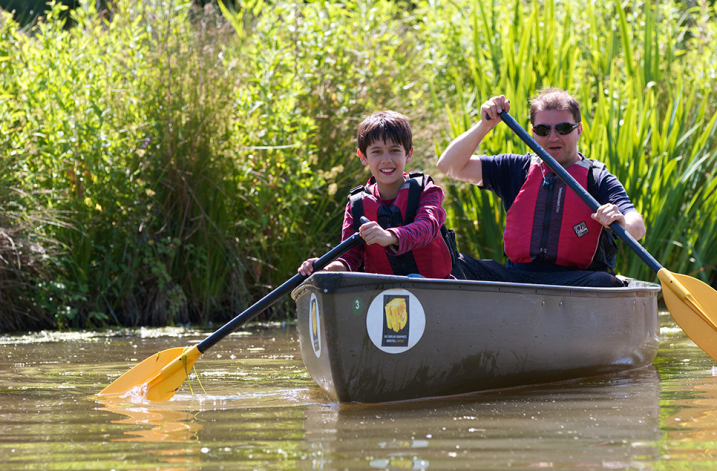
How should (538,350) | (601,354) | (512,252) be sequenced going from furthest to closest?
1. (512,252)
2. (601,354)
3. (538,350)

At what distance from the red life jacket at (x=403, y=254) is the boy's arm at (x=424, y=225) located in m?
0.04

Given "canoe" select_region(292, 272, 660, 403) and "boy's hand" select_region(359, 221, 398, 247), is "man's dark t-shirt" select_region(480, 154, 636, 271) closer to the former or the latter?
"canoe" select_region(292, 272, 660, 403)

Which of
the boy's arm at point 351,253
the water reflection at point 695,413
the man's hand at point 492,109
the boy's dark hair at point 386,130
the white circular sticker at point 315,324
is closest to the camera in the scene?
the water reflection at point 695,413

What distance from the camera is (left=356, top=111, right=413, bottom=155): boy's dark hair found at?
3428mm

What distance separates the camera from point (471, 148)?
4039 mm

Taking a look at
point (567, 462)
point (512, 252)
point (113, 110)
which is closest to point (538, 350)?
point (512, 252)

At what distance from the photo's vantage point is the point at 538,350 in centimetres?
335

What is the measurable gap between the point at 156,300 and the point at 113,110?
1343mm

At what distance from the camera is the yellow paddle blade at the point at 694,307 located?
365 cm

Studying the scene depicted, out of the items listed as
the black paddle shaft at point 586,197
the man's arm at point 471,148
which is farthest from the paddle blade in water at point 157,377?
the black paddle shaft at point 586,197

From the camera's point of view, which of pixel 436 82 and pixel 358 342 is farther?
pixel 436 82

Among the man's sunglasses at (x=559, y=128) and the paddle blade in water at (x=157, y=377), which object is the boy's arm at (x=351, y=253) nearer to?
the paddle blade in water at (x=157, y=377)

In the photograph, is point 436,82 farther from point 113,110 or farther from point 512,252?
point 512,252

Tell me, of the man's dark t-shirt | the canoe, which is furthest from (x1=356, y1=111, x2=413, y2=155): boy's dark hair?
the man's dark t-shirt
